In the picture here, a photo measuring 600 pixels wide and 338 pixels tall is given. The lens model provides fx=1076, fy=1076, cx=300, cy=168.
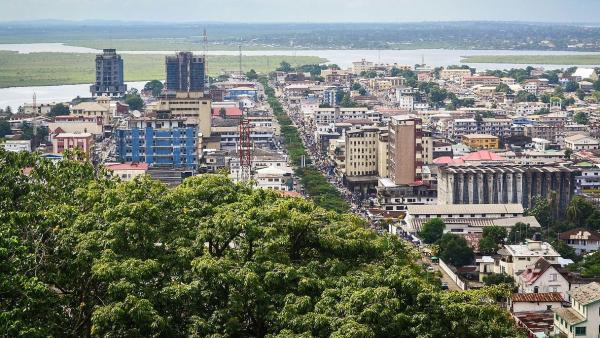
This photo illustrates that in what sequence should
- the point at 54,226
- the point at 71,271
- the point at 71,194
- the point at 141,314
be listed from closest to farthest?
the point at 141,314, the point at 71,271, the point at 54,226, the point at 71,194

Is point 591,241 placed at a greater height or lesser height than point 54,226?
lesser

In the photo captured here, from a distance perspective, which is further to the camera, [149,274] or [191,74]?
[191,74]

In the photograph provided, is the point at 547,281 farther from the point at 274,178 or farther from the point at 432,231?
the point at 274,178

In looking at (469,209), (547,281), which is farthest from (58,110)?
(547,281)

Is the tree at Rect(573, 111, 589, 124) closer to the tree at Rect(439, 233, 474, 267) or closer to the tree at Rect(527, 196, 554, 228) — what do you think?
the tree at Rect(527, 196, 554, 228)

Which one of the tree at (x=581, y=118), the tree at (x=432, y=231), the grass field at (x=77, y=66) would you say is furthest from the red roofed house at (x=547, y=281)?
the grass field at (x=77, y=66)

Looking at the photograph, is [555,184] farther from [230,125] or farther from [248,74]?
[248,74]

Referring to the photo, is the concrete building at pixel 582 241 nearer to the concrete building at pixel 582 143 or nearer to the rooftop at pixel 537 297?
the rooftop at pixel 537 297

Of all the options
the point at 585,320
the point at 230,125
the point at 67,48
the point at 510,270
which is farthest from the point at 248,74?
the point at 585,320

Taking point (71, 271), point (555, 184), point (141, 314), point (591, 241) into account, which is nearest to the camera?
point (141, 314)
